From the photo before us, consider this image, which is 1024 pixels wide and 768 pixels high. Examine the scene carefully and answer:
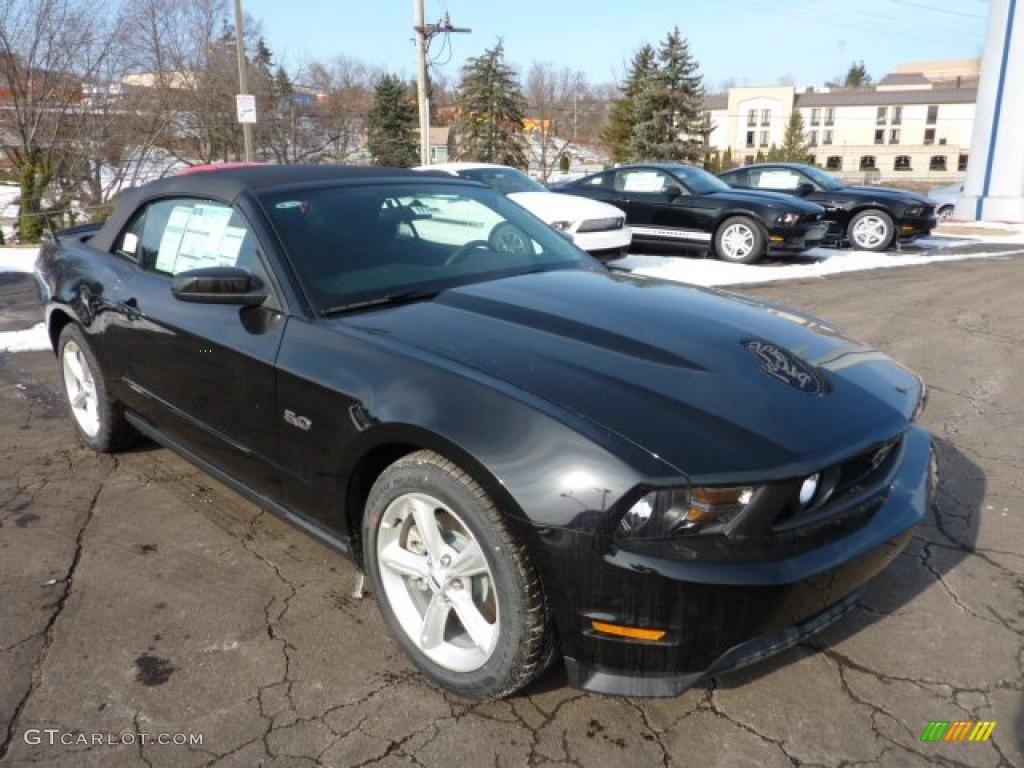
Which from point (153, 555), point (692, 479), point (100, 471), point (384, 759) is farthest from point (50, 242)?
point (692, 479)

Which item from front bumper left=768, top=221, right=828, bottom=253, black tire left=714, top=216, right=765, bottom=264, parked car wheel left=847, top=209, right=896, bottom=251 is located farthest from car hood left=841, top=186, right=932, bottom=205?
black tire left=714, top=216, right=765, bottom=264

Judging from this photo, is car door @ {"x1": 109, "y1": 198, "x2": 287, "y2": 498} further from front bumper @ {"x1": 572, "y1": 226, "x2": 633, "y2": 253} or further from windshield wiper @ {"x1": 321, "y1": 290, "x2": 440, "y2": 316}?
front bumper @ {"x1": 572, "y1": 226, "x2": 633, "y2": 253}

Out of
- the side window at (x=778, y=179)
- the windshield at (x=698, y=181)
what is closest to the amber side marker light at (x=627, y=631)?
the windshield at (x=698, y=181)

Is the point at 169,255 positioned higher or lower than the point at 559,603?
higher

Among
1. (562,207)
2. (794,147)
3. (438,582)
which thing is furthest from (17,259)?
(794,147)

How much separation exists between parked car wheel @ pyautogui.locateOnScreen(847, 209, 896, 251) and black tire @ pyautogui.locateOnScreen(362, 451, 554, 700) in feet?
42.1

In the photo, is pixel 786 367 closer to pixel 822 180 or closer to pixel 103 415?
pixel 103 415

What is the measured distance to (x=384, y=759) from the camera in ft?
6.87

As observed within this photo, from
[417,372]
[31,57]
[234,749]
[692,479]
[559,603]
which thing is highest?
[31,57]

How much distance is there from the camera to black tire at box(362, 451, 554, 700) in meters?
2.05

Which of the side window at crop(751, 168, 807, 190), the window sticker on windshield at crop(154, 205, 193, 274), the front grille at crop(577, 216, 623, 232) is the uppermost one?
the side window at crop(751, 168, 807, 190)

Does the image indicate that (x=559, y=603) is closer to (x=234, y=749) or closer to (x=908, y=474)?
(x=234, y=749)

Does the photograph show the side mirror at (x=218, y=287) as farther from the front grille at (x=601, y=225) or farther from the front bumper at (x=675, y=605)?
the front grille at (x=601, y=225)

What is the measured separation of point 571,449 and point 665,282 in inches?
69.9
